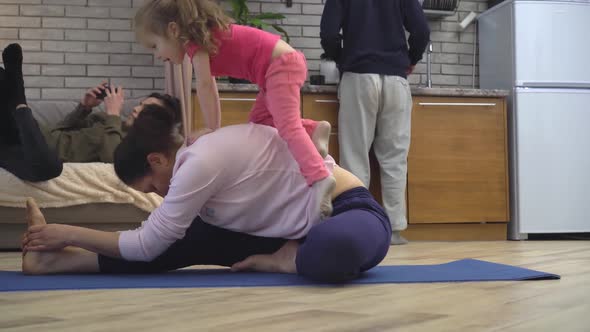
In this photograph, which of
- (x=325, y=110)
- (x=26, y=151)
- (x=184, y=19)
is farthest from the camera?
(x=325, y=110)

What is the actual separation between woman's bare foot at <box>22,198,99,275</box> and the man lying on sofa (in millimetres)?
1323

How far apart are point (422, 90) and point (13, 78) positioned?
7.50 ft

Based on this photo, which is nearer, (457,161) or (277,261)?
(277,261)

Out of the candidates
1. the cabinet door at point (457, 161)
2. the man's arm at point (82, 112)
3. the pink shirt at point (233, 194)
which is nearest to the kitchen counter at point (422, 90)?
the cabinet door at point (457, 161)

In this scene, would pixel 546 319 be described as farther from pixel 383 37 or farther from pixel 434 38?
pixel 434 38

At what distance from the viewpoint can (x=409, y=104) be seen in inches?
168

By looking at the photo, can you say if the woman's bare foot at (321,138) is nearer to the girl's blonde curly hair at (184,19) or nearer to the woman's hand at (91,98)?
the girl's blonde curly hair at (184,19)

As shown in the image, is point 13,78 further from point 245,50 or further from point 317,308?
point 317,308

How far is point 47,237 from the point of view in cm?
196

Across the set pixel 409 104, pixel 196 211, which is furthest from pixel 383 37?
pixel 196 211

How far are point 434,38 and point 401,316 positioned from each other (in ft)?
13.3

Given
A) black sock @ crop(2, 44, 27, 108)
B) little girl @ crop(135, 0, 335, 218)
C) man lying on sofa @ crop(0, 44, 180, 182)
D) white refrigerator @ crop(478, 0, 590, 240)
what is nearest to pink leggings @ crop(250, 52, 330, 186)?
little girl @ crop(135, 0, 335, 218)

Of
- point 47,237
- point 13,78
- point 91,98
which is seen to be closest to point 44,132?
point 91,98

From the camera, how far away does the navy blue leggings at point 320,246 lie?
179 centimetres
